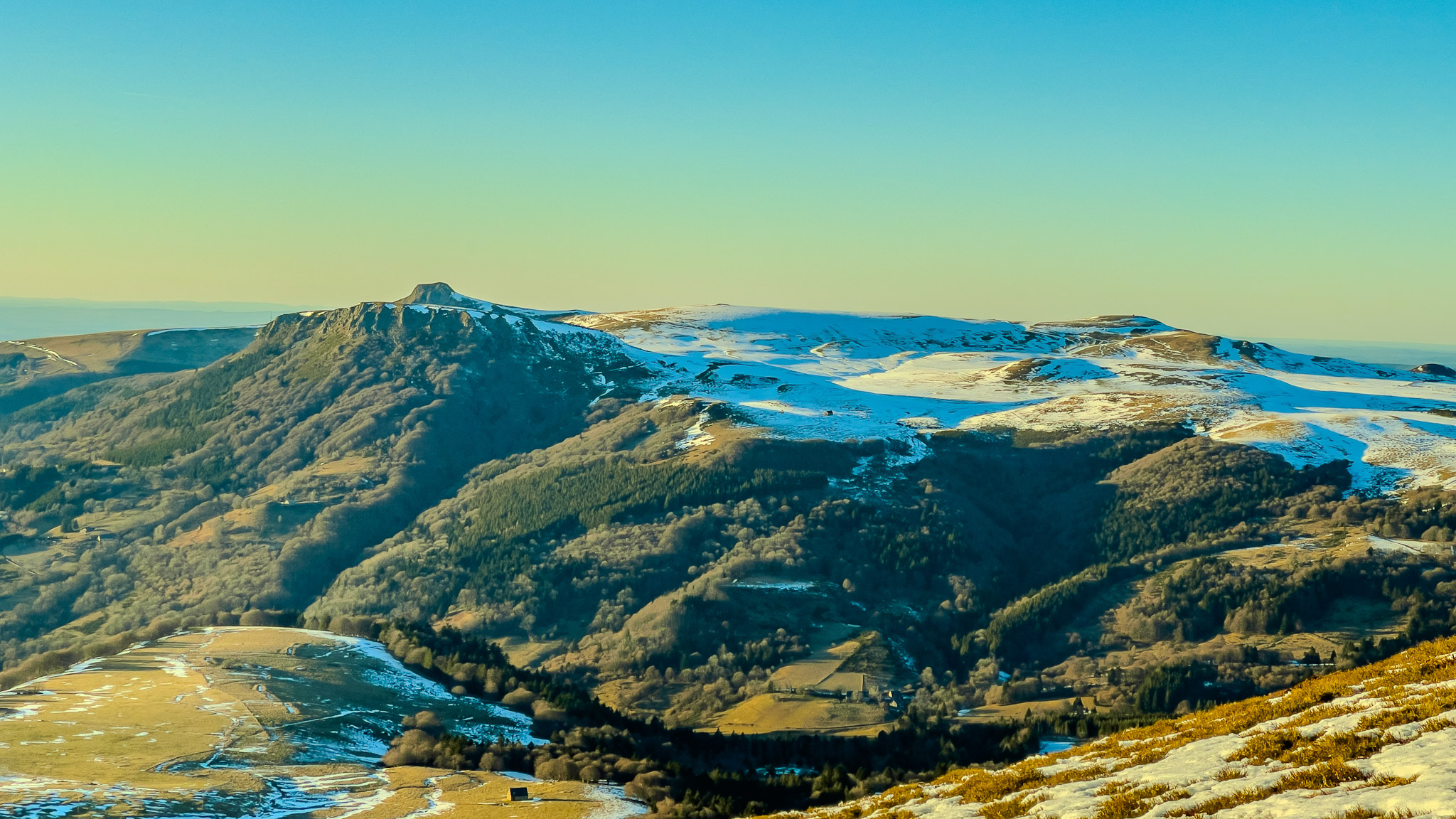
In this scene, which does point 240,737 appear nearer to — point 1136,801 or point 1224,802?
point 1136,801

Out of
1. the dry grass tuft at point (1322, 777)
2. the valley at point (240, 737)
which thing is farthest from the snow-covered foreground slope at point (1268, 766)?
the valley at point (240, 737)

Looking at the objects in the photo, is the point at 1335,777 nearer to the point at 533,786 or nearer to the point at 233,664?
the point at 533,786

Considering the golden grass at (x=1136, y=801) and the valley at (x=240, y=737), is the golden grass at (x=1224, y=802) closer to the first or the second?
the golden grass at (x=1136, y=801)

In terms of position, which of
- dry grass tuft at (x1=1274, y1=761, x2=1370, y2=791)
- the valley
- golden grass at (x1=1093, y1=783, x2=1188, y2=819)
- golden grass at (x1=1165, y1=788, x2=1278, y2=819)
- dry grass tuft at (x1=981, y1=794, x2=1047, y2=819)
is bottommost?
the valley

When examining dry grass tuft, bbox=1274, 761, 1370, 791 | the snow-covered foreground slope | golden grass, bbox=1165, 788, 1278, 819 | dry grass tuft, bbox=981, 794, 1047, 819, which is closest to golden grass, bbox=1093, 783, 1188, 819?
the snow-covered foreground slope

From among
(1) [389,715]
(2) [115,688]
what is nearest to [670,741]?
(1) [389,715]

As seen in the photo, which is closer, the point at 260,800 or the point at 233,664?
the point at 260,800

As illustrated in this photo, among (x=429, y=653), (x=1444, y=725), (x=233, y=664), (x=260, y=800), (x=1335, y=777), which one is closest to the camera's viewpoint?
(x=1335, y=777)

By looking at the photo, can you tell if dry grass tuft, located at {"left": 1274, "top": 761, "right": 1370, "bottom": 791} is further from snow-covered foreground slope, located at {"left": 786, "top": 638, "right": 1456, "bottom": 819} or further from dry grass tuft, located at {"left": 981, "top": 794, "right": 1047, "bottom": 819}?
dry grass tuft, located at {"left": 981, "top": 794, "right": 1047, "bottom": 819}
